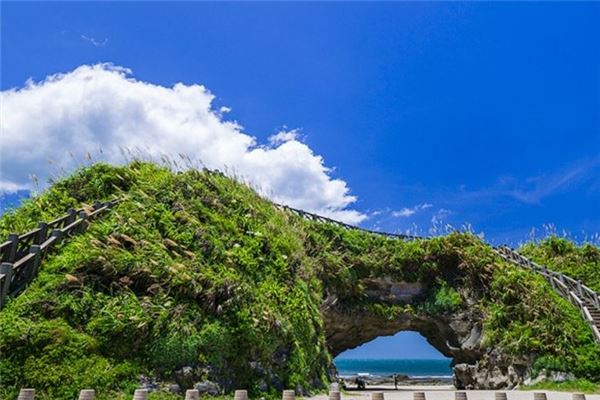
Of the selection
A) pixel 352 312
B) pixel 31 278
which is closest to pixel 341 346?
pixel 352 312

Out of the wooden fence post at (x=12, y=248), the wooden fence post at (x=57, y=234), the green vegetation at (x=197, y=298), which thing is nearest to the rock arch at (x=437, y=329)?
the green vegetation at (x=197, y=298)

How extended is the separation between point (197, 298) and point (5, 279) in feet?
12.8

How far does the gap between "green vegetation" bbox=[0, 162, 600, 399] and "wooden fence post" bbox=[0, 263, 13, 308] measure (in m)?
0.22

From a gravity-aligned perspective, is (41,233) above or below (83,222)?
below

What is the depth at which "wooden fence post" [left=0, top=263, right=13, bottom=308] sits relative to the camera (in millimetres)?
9312

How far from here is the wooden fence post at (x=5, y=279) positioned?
9.31 m

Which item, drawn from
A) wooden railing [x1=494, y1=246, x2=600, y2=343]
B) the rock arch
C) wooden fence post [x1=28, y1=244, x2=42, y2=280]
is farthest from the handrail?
wooden fence post [x1=28, y1=244, x2=42, y2=280]

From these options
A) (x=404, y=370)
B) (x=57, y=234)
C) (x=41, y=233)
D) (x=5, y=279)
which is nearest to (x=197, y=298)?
(x=57, y=234)

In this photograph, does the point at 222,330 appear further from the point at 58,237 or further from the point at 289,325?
the point at 58,237

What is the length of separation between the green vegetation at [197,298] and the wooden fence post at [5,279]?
220 mm

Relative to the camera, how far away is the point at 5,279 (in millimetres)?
9430

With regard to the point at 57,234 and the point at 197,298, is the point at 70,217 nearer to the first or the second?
the point at 57,234

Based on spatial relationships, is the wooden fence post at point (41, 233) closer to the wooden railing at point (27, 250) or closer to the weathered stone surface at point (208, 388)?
the wooden railing at point (27, 250)

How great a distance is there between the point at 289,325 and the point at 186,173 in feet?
24.3
